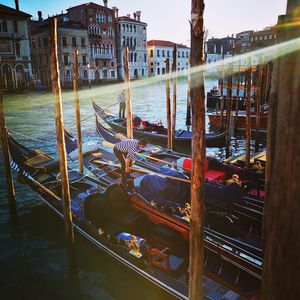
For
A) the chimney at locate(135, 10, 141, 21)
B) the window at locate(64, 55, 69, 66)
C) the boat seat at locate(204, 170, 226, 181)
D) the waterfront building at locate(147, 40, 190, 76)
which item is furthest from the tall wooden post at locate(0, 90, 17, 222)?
the waterfront building at locate(147, 40, 190, 76)

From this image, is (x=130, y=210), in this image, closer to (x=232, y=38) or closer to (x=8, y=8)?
(x=8, y=8)

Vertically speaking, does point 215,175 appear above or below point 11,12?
below

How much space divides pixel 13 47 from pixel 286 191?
112 ft

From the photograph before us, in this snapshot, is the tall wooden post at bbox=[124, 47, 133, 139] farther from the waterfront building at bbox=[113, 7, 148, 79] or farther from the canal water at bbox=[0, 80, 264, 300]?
the waterfront building at bbox=[113, 7, 148, 79]

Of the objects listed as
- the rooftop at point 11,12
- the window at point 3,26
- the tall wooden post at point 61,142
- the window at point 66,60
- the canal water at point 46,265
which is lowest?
Result: the canal water at point 46,265

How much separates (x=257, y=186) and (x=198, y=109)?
422cm

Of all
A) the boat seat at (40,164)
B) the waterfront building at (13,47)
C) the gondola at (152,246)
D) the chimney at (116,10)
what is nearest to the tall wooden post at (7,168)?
the gondola at (152,246)

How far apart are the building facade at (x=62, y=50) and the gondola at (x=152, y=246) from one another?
30087 millimetres

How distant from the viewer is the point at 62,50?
34875 mm

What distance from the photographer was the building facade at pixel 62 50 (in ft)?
113

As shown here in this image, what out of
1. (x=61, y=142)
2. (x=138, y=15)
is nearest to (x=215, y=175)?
(x=61, y=142)

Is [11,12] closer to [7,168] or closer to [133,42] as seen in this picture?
[133,42]

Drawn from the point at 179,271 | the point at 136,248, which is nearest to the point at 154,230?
the point at 136,248

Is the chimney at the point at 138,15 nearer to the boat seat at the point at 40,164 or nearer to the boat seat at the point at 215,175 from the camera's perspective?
the boat seat at the point at 40,164
